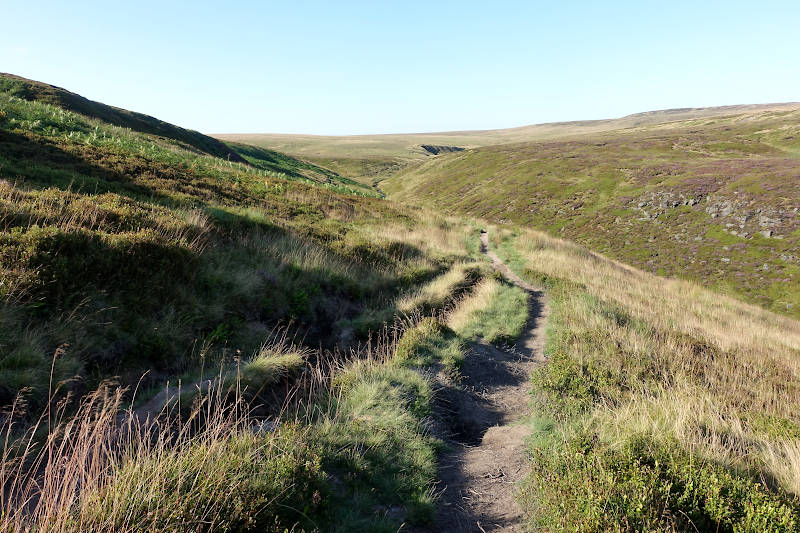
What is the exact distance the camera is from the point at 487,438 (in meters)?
6.05

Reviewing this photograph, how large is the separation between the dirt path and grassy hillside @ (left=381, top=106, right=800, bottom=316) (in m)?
36.9

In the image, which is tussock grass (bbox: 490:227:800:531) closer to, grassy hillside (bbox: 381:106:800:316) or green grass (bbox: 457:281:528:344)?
green grass (bbox: 457:281:528:344)

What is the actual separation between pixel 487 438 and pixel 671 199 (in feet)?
195

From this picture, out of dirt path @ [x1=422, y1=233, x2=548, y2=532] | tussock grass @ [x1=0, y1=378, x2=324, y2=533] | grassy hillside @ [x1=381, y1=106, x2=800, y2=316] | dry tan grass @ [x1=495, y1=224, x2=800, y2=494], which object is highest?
grassy hillside @ [x1=381, y1=106, x2=800, y2=316]

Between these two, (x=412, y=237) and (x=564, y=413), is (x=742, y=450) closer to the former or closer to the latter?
(x=564, y=413)

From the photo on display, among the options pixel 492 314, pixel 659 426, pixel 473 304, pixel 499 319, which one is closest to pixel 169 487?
pixel 659 426

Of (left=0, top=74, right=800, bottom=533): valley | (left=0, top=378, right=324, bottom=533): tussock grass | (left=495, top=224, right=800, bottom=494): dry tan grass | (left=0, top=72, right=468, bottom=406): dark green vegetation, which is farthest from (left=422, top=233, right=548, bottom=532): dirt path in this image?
(left=0, top=72, right=468, bottom=406): dark green vegetation

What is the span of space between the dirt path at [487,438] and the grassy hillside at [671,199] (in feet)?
121

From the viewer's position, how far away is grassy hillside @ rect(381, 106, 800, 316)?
3956 cm

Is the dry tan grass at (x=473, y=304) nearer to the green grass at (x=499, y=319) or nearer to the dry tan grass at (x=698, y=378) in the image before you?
the green grass at (x=499, y=319)

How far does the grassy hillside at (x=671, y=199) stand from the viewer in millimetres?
39562

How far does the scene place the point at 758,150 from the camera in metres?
75.9

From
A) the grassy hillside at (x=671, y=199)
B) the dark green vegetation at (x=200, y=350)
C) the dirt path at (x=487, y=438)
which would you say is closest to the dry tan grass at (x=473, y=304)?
the dark green vegetation at (x=200, y=350)

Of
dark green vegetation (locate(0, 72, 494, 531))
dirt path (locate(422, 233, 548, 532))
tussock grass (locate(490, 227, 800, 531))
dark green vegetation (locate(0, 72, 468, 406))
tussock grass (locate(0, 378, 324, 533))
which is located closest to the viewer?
tussock grass (locate(0, 378, 324, 533))
